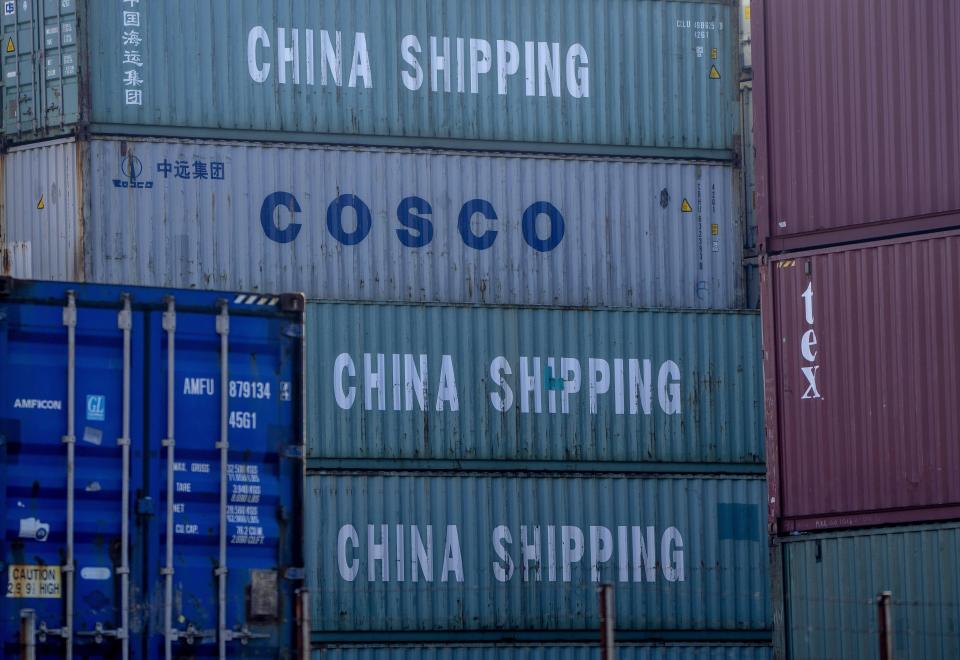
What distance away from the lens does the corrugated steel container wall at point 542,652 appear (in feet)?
64.7

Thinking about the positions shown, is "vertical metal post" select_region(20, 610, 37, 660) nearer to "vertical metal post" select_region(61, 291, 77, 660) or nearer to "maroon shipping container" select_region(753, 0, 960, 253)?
"vertical metal post" select_region(61, 291, 77, 660)

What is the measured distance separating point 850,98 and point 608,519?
5.50 meters

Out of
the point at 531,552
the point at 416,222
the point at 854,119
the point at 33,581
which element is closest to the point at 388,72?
the point at 416,222

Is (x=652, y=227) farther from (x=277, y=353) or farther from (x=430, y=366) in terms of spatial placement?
(x=277, y=353)

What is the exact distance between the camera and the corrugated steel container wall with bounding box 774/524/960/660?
18328 millimetres

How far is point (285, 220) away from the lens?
20.6m

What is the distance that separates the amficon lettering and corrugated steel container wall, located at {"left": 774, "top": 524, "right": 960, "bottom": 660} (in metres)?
9.97

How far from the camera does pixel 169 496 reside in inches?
475

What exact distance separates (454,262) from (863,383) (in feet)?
16.1

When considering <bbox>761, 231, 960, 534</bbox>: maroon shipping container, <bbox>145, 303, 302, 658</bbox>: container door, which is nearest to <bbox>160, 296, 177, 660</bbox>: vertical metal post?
<bbox>145, 303, 302, 658</bbox>: container door


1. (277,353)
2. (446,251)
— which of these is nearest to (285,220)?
(446,251)

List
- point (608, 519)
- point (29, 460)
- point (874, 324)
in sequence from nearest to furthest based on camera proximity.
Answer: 1. point (29, 460)
2. point (874, 324)
3. point (608, 519)

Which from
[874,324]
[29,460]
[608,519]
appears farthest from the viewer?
[608,519]

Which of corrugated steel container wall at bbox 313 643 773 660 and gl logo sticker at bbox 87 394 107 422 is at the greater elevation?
gl logo sticker at bbox 87 394 107 422
